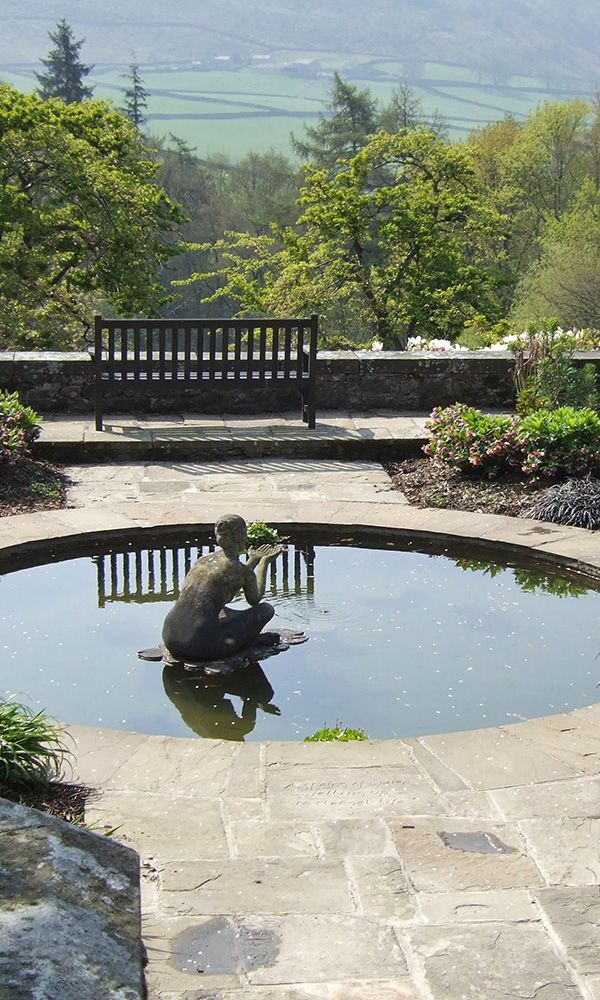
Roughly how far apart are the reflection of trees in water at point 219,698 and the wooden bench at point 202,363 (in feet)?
14.9

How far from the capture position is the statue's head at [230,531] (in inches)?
225

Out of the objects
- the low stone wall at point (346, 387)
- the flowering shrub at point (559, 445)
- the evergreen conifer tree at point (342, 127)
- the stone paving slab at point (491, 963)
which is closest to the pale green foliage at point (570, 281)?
the evergreen conifer tree at point (342, 127)

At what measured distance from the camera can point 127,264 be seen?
22891 millimetres

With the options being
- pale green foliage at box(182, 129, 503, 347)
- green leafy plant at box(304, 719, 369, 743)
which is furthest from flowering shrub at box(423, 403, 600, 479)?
pale green foliage at box(182, 129, 503, 347)

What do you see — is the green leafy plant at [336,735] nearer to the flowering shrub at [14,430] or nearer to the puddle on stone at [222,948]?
the puddle on stone at [222,948]

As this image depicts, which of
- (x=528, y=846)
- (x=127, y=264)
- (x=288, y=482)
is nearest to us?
(x=528, y=846)

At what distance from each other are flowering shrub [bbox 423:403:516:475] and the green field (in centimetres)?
9599

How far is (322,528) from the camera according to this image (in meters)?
7.77

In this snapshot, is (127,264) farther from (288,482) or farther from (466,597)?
(466,597)

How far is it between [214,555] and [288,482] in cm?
307

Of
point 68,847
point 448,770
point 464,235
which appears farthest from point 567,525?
point 464,235

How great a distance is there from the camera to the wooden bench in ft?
32.3

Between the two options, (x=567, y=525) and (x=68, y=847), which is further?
(x=567, y=525)

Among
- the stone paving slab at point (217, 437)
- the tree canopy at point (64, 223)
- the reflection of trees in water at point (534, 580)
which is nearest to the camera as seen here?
the reflection of trees in water at point (534, 580)
